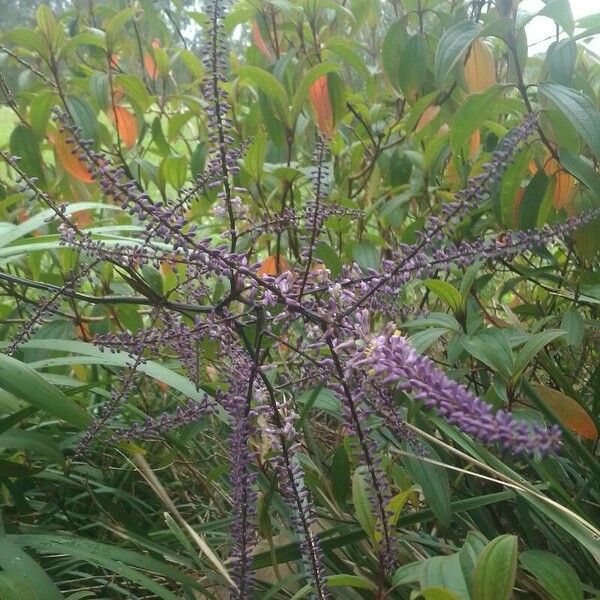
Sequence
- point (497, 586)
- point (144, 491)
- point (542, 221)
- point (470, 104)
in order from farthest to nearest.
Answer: point (144, 491)
point (542, 221)
point (470, 104)
point (497, 586)

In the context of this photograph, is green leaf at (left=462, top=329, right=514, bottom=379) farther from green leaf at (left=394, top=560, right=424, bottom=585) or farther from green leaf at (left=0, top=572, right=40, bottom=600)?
green leaf at (left=0, top=572, right=40, bottom=600)

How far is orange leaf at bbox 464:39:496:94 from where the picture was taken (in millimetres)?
1042

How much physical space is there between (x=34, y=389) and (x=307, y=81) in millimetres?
573

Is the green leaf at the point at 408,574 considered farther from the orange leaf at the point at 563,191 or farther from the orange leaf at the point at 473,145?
the orange leaf at the point at 473,145

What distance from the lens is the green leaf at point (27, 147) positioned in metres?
1.30

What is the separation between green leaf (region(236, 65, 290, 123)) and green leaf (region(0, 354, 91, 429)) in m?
0.54

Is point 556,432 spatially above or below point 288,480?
above

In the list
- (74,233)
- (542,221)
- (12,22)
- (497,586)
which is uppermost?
(12,22)

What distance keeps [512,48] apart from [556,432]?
2.10 ft

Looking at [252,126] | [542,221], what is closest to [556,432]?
[542,221]

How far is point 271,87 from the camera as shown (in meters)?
1.15

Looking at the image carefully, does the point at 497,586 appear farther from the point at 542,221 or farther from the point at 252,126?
the point at 252,126

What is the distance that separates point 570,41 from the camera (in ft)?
3.02

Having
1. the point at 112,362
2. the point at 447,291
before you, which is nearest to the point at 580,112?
the point at 447,291
